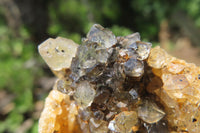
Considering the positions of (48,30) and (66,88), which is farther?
(48,30)

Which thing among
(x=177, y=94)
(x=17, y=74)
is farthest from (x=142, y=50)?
(x=17, y=74)

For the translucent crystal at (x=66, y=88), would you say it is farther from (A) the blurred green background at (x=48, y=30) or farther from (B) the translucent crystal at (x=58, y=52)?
(A) the blurred green background at (x=48, y=30)

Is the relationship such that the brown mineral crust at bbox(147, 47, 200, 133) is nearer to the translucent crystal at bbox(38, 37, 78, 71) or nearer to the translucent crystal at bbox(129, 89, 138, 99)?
the translucent crystal at bbox(129, 89, 138, 99)

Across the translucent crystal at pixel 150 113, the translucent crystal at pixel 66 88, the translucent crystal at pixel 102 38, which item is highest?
the translucent crystal at pixel 102 38

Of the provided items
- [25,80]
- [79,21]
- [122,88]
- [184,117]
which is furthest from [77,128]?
[79,21]

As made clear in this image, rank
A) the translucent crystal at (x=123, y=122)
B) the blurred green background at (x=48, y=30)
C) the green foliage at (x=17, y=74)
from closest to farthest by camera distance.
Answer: the translucent crystal at (x=123, y=122) → the green foliage at (x=17, y=74) → the blurred green background at (x=48, y=30)

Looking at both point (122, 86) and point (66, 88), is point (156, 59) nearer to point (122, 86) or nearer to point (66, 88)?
point (122, 86)

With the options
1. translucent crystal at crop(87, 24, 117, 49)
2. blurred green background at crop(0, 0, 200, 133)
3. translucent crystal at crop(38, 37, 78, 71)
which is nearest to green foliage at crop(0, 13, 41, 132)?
blurred green background at crop(0, 0, 200, 133)

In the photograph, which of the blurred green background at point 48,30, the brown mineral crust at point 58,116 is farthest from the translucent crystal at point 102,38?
the blurred green background at point 48,30
